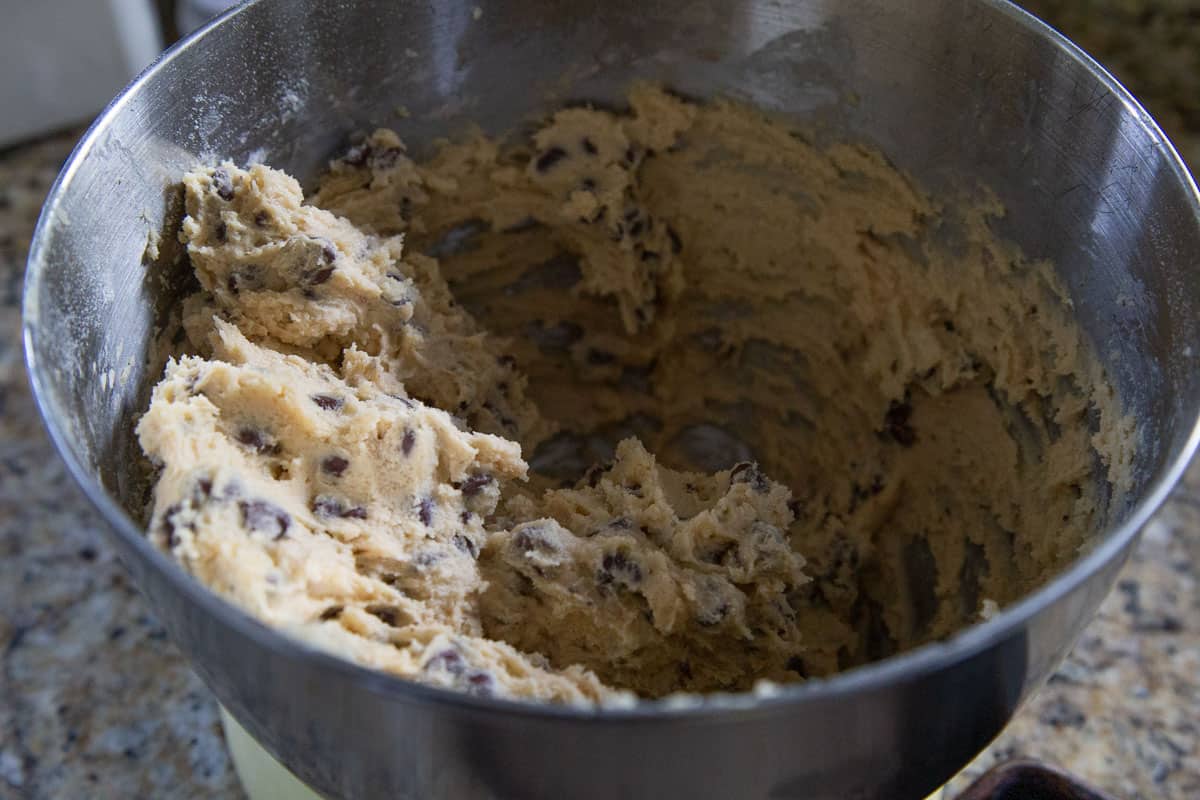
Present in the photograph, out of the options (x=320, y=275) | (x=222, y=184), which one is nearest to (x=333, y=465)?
(x=320, y=275)

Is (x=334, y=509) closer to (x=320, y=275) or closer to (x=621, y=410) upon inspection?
(x=320, y=275)

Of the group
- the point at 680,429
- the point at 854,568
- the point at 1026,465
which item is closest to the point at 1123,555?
the point at 1026,465

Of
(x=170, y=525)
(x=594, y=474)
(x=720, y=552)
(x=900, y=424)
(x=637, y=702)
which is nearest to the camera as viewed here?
(x=637, y=702)

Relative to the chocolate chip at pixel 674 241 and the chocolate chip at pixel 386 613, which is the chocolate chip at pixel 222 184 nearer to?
the chocolate chip at pixel 386 613

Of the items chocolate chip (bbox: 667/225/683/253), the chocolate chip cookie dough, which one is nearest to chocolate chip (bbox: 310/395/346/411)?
the chocolate chip cookie dough

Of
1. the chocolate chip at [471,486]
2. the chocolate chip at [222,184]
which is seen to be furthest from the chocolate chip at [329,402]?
the chocolate chip at [222,184]
